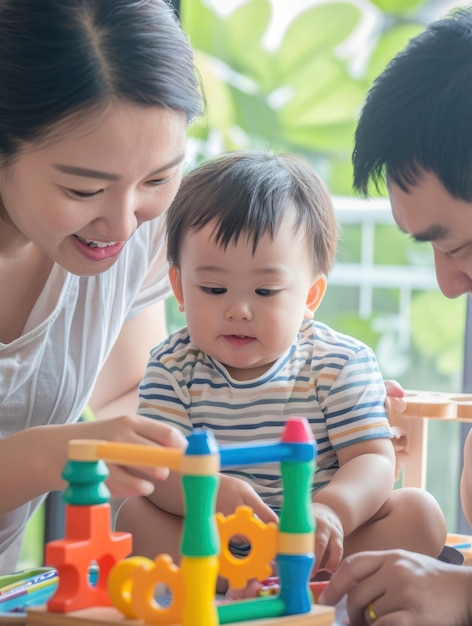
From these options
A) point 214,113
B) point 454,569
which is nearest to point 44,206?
point 454,569

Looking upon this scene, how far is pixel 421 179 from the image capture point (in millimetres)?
866

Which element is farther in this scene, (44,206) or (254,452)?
(44,206)

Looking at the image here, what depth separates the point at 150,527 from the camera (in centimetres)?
99

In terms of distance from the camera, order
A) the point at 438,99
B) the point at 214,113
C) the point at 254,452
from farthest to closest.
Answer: the point at 214,113
the point at 438,99
the point at 254,452

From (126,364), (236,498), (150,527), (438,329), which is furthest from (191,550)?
(438,329)

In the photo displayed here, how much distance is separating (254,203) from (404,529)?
400mm

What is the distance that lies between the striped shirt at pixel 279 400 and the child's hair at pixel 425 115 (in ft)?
0.81

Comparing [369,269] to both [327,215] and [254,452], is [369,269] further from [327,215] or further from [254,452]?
[254,452]

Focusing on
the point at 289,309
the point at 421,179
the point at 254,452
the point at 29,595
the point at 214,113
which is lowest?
the point at 29,595

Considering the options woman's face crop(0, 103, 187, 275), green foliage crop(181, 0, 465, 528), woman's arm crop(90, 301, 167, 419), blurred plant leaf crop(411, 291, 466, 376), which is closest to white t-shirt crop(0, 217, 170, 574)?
woman's arm crop(90, 301, 167, 419)

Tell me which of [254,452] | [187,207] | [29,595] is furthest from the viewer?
[187,207]

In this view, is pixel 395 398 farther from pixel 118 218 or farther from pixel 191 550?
pixel 191 550

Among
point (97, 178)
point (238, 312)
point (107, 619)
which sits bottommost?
point (107, 619)

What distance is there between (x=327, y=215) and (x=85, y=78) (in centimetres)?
37
